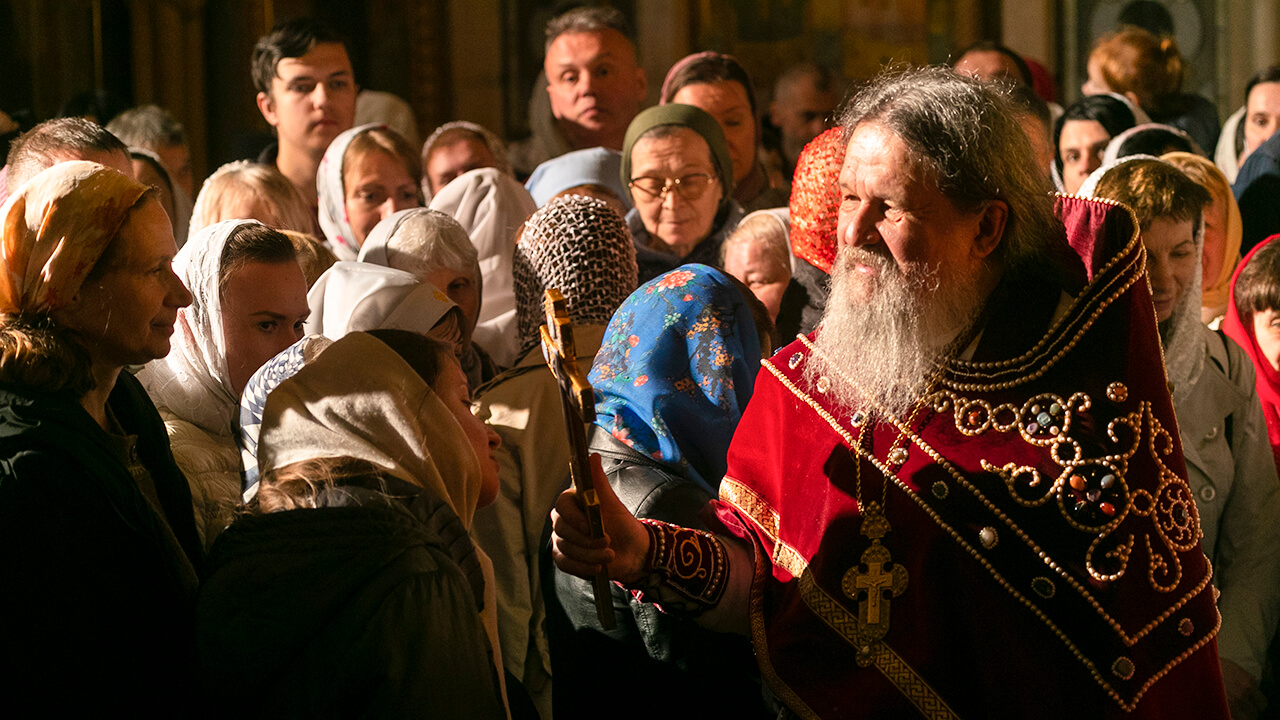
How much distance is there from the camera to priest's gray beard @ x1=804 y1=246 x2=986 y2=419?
7.47 ft

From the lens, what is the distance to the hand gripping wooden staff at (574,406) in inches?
77.6

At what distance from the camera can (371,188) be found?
200 inches

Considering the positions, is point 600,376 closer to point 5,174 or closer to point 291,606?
point 291,606

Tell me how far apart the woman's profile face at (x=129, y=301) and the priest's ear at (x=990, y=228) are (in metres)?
1.57

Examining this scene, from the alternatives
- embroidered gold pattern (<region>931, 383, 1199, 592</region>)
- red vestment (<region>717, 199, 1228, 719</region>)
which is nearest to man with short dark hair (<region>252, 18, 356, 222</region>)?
red vestment (<region>717, 199, 1228, 719</region>)

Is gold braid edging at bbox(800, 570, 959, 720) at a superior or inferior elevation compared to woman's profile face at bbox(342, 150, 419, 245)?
inferior

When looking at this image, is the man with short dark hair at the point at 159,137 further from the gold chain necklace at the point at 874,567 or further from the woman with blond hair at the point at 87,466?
the gold chain necklace at the point at 874,567

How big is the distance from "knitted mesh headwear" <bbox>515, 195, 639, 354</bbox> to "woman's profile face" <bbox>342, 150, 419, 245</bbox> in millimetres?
1435

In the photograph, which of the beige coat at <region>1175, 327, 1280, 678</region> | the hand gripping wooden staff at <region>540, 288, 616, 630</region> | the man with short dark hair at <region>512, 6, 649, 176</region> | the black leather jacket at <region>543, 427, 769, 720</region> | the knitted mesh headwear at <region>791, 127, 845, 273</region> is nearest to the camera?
the hand gripping wooden staff at <region>540, 288, 616, 630</region>

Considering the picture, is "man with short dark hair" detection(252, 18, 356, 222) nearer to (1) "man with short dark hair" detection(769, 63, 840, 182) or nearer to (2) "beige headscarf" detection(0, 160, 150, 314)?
(1) "man with short dark hair" detection(769, 63, 840, 182)

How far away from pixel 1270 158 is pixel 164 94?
7052 mm

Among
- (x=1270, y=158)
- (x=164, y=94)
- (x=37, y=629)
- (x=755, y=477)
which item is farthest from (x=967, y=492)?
(x=164, y=94)

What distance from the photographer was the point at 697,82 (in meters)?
5.87

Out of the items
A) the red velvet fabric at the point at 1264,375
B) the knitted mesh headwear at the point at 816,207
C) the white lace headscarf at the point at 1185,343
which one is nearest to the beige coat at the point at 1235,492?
the white lace headscarf at the point at 1185,343
